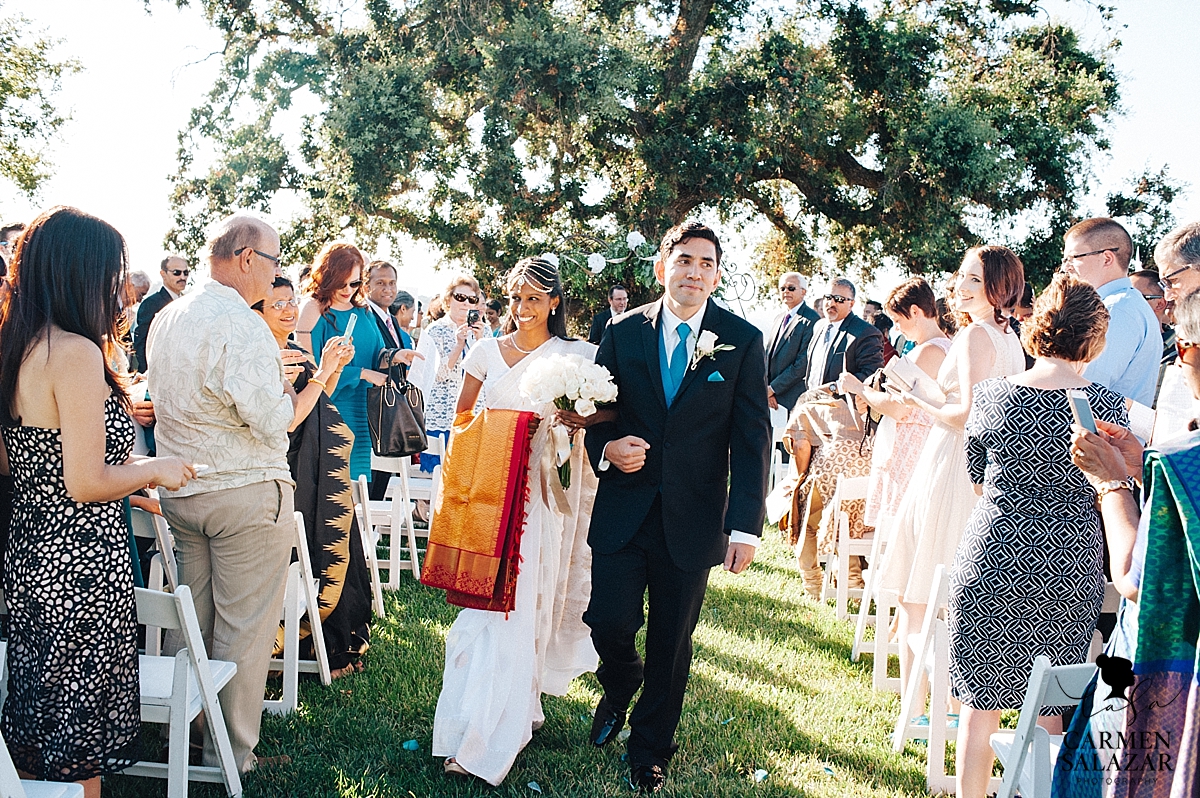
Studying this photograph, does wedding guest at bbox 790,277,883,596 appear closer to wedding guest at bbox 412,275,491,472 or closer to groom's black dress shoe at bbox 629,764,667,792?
wedding guest at bbox 412,275,491,472

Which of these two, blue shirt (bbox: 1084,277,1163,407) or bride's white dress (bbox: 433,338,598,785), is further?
blue shirt (bbox: 1084,277,1163,407)

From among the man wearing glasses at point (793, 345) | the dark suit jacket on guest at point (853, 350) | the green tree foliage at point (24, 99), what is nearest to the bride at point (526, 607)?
the dark suit jacket on guest at point (853, 350)

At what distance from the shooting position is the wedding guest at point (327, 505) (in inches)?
A: 192

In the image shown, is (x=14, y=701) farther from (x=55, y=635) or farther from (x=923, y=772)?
(x=923, y=772)

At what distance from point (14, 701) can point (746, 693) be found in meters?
3.61

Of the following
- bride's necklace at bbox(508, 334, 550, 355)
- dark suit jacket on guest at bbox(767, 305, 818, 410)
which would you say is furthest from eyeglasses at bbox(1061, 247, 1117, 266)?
dark suit jacket on guest at bbox(767, 305, 818, 410)

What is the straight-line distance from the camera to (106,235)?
9.65 feet

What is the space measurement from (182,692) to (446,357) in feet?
19.4

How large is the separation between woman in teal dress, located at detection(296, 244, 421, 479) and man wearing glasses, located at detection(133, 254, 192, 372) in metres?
1.85

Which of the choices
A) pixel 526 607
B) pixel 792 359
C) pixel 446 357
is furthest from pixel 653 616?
pixel 792 359

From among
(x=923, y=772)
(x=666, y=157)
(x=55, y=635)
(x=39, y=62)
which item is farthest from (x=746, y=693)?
(x=39, y=62)

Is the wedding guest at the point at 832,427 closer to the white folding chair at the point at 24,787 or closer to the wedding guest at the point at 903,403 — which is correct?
the wedding guest at the point at 903,403

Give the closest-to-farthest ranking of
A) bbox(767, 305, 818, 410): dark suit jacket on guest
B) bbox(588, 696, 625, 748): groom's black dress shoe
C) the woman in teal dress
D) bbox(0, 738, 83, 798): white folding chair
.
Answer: bbox(0, 738, 83, 798): white folding chair < bbox(588, 696, 625, 748): groom's black dress shoe < the woman in teal dress < bbox(767, 305, 818, 410): dark suit jacket on guest

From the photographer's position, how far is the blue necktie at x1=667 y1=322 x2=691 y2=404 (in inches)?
153
